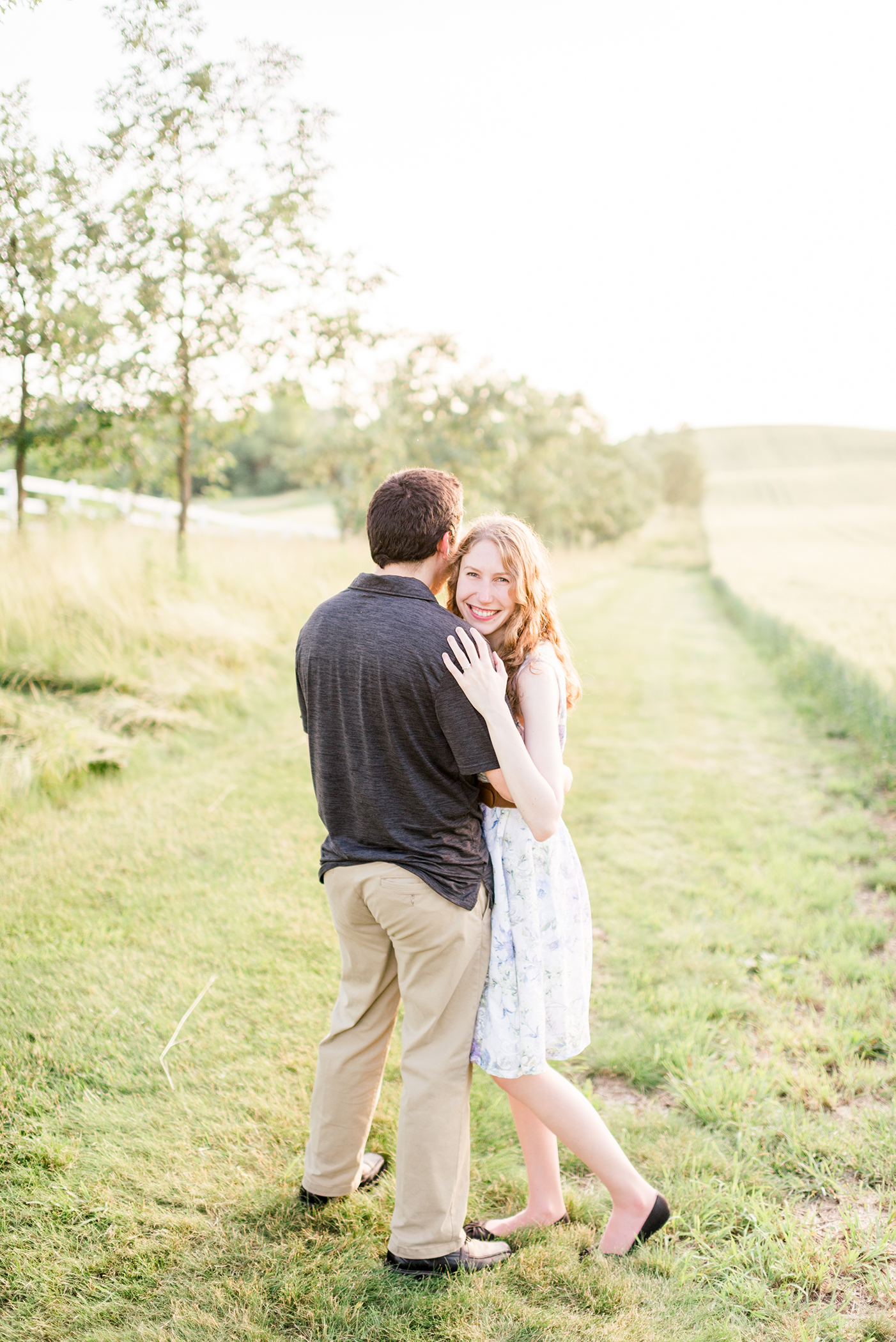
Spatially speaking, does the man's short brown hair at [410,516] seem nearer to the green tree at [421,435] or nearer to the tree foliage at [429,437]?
the tree foliage at [429,437]

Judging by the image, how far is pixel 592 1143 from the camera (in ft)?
7.84

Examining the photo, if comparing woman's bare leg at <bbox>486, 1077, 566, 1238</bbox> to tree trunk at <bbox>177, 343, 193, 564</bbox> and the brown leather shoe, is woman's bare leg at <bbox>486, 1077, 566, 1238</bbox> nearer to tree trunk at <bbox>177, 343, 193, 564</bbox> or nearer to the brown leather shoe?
the brown leather shoe

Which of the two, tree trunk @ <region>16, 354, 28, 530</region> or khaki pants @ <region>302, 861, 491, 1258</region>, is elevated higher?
tree trunk @ <region>16, 354, 28, 530</region>

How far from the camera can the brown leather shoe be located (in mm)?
2320

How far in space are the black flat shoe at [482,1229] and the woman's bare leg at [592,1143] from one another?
15 cm

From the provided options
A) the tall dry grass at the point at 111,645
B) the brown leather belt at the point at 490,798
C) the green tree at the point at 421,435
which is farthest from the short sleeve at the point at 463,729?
the green tree at the point at 421,435

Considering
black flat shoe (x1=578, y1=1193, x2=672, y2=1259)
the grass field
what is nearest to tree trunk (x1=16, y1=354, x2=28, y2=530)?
black flat shoe (x1=578, y1=1193, x2=672, y2=1259)

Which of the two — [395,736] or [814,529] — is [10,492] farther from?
[814,529]

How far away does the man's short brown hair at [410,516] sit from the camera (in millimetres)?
2154

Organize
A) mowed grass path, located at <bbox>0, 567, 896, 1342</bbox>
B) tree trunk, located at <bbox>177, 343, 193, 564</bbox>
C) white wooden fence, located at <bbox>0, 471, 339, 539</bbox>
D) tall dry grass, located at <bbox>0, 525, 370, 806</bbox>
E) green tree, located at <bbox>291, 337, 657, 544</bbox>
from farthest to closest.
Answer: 1. green tree, located at <bbox>291, 337, 657, 544</bbox>
2. white wooden fence, located at <bbox>0, 471, 339, 539</bbox>
3. tree trunk, located at <bbox>177, 343, 193, 564</bbox>
4. tall dry grass, located at <bbox>0, 525, 370, 806</bbox>
5. mowed grass path, located at <bbox>0, 567, 896, 1342</bbox>

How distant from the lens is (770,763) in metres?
8.02

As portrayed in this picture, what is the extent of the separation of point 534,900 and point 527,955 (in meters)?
0.15

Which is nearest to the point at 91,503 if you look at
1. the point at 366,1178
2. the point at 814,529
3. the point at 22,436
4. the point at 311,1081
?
the point at 22,436

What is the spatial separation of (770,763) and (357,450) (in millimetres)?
12543
